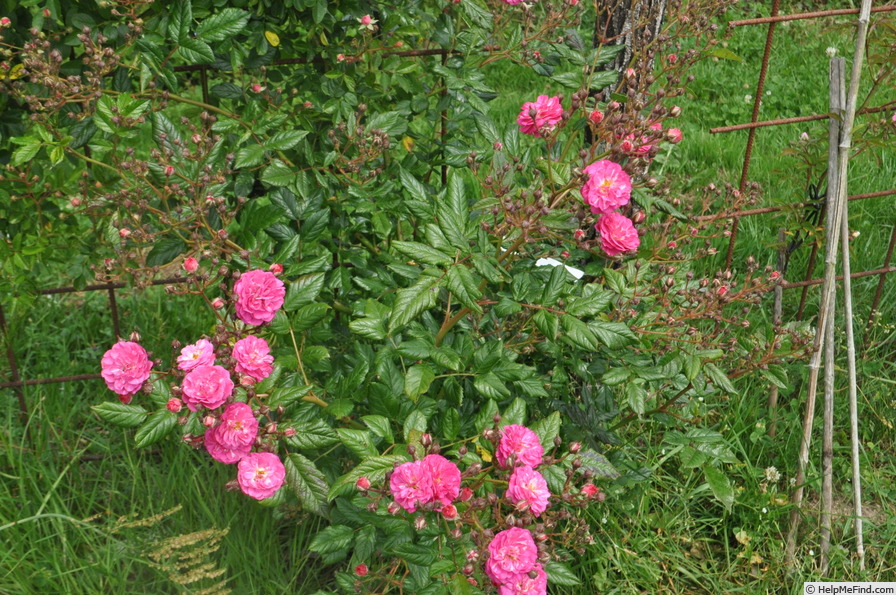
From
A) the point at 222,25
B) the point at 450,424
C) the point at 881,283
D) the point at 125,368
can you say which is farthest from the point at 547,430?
the point at 881,283

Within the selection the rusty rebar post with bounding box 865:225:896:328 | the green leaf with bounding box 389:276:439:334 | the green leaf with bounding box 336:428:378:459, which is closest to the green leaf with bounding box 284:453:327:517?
the green leaf with bounding box 336:428:378:459

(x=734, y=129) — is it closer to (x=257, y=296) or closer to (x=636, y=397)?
(x=636, y=397)

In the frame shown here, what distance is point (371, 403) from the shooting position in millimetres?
1802

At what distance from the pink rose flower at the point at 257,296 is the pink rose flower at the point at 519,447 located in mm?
511

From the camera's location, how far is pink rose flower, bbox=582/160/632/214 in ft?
5.09

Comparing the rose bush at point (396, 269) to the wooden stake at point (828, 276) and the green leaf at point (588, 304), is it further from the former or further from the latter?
the wooden stake at point (828, 276)

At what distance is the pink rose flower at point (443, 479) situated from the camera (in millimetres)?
1432

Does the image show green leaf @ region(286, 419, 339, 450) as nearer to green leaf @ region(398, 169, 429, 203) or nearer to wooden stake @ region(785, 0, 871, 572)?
green leaf @ region(398, 169, 429, 203)

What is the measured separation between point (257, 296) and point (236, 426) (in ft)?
0.82

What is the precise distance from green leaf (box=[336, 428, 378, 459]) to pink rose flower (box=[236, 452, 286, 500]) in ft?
0.44

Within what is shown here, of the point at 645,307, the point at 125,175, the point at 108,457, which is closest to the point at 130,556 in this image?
the point at 108,457

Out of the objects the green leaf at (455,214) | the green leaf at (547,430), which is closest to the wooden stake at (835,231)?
the green leaf at (547,430)

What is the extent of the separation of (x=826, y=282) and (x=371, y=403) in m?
1.19

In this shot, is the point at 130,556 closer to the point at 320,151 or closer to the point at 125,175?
the point at 125,175
